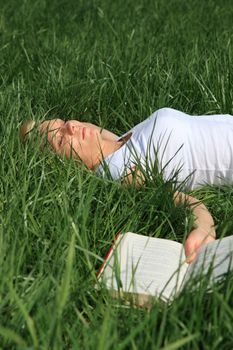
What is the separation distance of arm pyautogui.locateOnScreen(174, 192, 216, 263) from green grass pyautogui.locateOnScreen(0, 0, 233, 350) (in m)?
0.05

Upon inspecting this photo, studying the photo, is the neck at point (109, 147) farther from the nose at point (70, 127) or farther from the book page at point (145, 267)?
the book page at point (145, 267)

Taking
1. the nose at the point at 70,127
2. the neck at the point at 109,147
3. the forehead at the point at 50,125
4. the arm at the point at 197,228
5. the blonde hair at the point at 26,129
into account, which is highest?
the blonde hair at the point at 26,129

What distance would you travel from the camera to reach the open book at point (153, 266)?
158 cm

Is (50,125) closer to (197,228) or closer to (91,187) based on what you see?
(91,187)

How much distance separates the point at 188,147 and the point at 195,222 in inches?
19.4

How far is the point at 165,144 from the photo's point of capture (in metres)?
2.40

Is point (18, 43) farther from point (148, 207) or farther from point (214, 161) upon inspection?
point (148, 207)

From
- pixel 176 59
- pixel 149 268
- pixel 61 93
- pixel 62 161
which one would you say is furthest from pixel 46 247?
pixel 176 59

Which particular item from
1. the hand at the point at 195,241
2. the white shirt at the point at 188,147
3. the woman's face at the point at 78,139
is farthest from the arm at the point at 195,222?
the woman's face at the point at 78,139

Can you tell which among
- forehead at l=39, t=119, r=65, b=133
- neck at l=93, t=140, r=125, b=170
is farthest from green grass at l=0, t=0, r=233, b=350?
neck at l=93, t=140, r=125, b=170

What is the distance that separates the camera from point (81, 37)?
3818mm

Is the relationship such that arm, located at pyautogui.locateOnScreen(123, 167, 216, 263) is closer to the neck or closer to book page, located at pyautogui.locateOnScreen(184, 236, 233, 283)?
book page, located at pyautogui.locateOnScreen(184, 236, 233, 283)

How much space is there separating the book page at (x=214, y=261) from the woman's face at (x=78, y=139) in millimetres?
734

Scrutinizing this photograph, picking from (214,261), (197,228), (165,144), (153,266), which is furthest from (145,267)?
(165,144)
